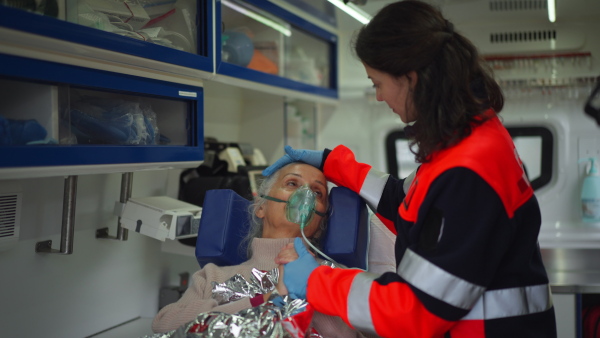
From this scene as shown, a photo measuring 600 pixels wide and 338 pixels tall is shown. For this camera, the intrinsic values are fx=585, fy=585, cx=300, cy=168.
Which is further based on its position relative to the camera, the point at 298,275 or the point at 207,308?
the point at 207,308

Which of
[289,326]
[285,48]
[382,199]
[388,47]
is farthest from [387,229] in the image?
[285,48]

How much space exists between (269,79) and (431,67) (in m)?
1.62

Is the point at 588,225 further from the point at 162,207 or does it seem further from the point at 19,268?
the point at 19,268

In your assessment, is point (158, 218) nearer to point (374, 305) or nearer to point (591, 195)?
point (374, 305)

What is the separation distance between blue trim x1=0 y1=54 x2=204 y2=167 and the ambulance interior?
0.09ft

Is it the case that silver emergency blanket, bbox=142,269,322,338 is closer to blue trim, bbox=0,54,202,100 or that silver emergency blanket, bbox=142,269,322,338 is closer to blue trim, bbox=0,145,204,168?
blue trim, bbox=0,145,204,168

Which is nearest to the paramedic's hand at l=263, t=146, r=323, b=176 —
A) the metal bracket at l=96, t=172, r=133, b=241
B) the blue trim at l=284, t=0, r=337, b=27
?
the metal bracket at l=96, t=172, r=133, b=241

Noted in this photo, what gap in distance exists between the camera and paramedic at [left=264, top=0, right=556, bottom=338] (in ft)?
5.45

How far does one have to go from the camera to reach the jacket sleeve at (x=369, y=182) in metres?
2.47

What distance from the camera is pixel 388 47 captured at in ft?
5.88

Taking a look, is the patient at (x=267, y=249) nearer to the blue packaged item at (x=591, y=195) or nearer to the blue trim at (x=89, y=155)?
the blue trim at (x=89, y=155)

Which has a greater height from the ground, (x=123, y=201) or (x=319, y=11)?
(x=319, y=11)

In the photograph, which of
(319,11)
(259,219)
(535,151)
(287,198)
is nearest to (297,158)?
(287,198)

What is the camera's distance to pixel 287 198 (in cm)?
259
